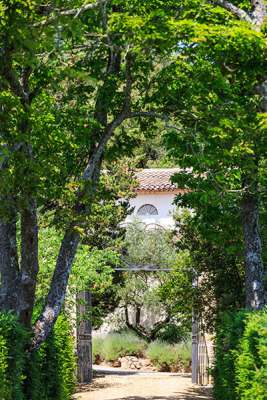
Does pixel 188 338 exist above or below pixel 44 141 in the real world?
below

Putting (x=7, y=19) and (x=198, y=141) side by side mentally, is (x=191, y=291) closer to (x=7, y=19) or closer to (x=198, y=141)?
(x=198, y=141)

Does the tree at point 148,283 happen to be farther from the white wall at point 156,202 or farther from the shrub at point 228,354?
the shrub at point 228,354

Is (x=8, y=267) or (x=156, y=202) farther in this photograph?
(x=156, y=202)

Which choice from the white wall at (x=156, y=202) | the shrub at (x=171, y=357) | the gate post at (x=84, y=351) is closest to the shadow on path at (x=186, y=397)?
the gate post at (x=84, y=351)

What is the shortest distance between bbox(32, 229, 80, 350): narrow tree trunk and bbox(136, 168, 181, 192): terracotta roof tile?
24.1 m

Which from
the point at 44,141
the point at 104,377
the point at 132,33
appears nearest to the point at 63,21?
the point at 44,141

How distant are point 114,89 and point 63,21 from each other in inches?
274

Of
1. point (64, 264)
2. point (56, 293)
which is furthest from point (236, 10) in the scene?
point (56, 293)

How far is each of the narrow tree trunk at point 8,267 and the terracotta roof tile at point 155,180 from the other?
2429 centimetres

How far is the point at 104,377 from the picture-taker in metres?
24.0

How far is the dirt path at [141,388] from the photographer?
1919 centimetres

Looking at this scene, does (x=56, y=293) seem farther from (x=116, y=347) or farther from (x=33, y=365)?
(x=116, y=347)

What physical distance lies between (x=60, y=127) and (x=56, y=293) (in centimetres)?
261

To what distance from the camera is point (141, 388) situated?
21.2 metres
